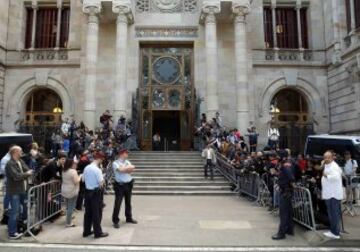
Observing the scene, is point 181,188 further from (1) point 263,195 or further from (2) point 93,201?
(2) point 93,201

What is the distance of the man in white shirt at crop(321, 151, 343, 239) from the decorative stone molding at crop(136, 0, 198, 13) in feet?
62.9

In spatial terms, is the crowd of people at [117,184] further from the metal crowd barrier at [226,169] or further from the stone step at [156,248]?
the metal crowd barrier at [226,169]

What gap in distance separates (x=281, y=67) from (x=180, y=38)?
22.8 feet

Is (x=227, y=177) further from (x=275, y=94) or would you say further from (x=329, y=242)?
(x=275, y=94)

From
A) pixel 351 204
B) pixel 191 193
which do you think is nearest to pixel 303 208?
pixel 351 204

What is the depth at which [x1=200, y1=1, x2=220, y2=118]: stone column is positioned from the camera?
22.0 metres

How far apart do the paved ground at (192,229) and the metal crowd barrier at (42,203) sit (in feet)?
0.94

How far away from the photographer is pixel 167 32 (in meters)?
24.8

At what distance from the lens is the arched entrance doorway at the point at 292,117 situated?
23.6 metres

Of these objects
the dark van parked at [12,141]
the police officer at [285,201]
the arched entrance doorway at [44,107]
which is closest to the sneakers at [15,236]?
the police officer at [285,201]

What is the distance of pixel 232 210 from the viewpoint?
461 inches

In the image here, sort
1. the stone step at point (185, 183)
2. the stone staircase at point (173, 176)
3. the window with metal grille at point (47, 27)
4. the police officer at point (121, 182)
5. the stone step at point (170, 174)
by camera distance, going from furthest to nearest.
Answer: the window with metal grille at point (47, 27)
the stone step at point (170, 174)
the stone step at point (185, 183)
the stone staircase at point (173, 176)
the police officer at point (121, 182)

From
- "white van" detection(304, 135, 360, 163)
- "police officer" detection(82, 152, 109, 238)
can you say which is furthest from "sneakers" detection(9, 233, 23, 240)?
"white van" detection(304, 135, 360, 163)

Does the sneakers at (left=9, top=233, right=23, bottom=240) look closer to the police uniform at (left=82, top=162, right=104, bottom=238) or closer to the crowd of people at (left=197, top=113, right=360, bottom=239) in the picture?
the police uniform at (left=82, top=162, right=104, bottom=238)
